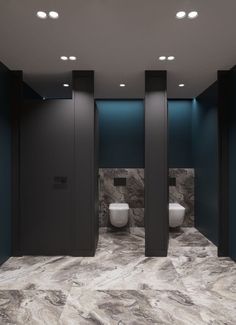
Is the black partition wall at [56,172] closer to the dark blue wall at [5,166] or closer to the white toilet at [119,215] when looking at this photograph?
Answer: the dark blue wall at [5,166]

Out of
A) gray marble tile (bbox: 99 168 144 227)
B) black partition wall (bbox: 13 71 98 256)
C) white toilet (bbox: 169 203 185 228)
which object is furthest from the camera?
gray marble tile (bbox: 99 168 144 227)

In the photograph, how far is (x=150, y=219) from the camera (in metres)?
3.23

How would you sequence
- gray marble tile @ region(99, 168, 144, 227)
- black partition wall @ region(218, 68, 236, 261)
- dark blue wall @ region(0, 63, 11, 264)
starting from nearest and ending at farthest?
dark blue wall @ region(0, 63, 11, 264) → black partition wall @ region(218, 68, 236, 261) → gray marble tile @ region(99, 168, 144, 227)

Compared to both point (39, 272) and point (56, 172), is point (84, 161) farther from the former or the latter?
point (39, 272)

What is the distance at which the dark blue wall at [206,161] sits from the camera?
3.60 meters

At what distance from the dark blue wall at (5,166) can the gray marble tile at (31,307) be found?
0.86 meters

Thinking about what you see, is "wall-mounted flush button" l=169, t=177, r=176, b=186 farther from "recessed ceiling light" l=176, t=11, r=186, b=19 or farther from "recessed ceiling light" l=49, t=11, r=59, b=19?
"recessed ceiling light" l=49, t=11, r=59, b=19

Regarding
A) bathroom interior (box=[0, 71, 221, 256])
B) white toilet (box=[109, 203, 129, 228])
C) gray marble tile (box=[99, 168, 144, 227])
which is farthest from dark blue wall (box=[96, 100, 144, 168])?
bathroom interior (box=[0, 71, 221, 256])

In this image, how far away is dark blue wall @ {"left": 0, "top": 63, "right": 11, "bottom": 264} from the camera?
2961mm

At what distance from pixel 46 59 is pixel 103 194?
274 cm

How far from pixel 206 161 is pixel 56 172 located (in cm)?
252

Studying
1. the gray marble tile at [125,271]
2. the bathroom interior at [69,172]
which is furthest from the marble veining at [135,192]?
the bathroom interior at [69,172]

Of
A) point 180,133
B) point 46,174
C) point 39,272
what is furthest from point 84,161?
point 180,133

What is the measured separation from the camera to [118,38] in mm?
2389
